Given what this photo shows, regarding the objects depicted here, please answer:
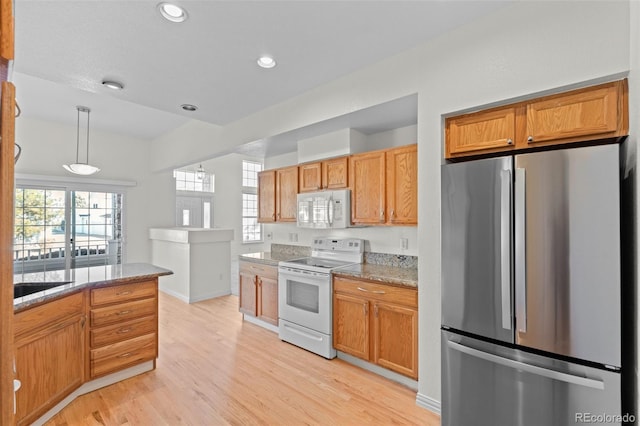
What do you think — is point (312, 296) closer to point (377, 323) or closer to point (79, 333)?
point (377, 323)

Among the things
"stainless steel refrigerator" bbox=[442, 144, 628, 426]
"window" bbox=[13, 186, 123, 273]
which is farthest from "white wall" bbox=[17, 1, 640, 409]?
"window" bbox=[13, 186, 123, 273]

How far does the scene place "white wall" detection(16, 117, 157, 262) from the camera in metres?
4.95

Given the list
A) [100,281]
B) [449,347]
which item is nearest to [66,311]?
[100,281]

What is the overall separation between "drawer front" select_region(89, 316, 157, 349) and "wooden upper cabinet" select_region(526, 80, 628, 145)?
348 centimetres

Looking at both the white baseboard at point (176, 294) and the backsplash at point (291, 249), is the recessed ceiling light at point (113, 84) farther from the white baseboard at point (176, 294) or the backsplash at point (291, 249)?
the white baseboard at point (176, 294)

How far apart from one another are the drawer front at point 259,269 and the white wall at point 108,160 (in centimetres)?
318

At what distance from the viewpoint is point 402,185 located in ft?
9.80

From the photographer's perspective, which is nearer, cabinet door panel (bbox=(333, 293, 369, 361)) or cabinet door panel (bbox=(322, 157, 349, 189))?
cabinet door panel (bbox=(333, 293, 369, 361))

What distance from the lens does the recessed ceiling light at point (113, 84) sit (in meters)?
2.98

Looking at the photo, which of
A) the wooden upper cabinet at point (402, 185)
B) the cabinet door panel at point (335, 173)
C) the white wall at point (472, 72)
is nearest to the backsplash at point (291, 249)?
the cabinet door panel at point (335, 173)

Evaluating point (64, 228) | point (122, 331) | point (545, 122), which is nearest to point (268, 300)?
point (122, 331)

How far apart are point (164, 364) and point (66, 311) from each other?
3.76 feet

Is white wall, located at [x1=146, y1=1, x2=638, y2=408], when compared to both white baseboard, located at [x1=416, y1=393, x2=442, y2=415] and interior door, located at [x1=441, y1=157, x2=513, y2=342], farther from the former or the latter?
interior door, located at [x1=441, y1=157, x2=513, y2=342]

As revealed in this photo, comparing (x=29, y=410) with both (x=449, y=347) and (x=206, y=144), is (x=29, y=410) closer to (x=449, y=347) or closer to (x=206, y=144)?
(x=449, y=347)
